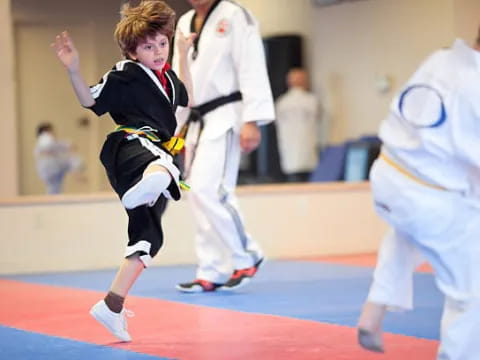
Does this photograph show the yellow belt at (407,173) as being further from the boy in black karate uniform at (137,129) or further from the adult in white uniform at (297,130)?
the adult in white uniform at (297,130)

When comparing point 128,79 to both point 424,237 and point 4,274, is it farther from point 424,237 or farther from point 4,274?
point 4,274

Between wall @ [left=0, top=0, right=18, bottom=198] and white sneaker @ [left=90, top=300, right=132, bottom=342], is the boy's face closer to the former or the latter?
white sneaker @ [left=90, top=300, right=132, bottom=342]

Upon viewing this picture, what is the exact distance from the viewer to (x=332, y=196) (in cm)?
759

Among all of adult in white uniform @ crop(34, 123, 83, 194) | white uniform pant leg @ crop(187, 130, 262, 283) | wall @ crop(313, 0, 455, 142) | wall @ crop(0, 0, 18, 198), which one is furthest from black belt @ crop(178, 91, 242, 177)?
wall @ crop(313, 0, 455, 142)

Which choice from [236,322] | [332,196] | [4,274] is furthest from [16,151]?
[236,322]

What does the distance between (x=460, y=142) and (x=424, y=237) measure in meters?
0.28

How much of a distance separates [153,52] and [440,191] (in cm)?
147

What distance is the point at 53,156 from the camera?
11.6m

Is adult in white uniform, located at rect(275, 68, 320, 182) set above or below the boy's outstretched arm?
below

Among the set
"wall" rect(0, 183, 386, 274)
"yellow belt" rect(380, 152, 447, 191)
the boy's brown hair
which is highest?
the boy's brown hair

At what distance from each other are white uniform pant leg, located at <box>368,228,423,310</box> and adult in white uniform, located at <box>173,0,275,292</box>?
2298 mm

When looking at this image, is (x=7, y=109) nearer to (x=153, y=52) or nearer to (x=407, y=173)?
(x=153, y=52)

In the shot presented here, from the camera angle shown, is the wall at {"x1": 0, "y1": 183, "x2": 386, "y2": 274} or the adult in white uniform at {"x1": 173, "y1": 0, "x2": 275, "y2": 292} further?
the wall at {"x1": 0, "y1": 183, "x2": 386, "y2": 274}

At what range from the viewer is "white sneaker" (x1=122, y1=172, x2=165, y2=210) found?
11.3 feet
